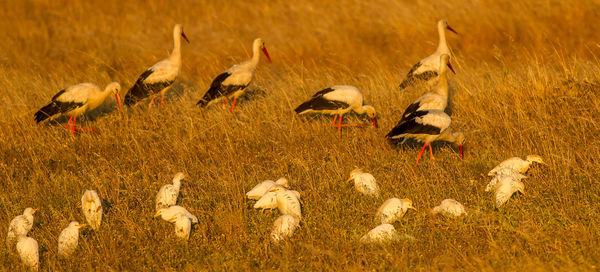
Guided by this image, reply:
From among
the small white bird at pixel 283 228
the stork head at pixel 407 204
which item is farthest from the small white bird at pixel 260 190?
the stork head at pixel 407 204

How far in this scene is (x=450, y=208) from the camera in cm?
623

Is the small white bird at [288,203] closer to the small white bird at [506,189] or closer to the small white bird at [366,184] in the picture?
the small white bird at [366,184]

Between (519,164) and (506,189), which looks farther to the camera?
(519,164)

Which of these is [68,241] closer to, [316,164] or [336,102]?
[316,164]

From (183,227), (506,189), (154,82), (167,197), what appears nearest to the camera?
(183,227)

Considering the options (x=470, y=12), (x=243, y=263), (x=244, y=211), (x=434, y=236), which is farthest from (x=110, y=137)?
(x=470, y=12)

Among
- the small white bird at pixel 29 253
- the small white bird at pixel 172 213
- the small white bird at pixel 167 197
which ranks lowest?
the small white bird at pixel 167 197

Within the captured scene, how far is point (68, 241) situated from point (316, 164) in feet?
11.1

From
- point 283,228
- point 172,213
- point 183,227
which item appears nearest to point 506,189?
point 283,228

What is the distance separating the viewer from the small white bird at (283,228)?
5.98m

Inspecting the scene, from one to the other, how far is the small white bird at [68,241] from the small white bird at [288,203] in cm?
192

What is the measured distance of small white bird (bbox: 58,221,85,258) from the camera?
5934 millimetres

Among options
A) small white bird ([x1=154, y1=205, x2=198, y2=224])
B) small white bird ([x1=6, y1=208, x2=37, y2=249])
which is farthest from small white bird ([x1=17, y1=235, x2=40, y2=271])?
small white bird ([x1=154, y1=205, x2=198, y2=224])

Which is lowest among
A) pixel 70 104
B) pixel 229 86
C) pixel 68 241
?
Result: pixel 229 86
